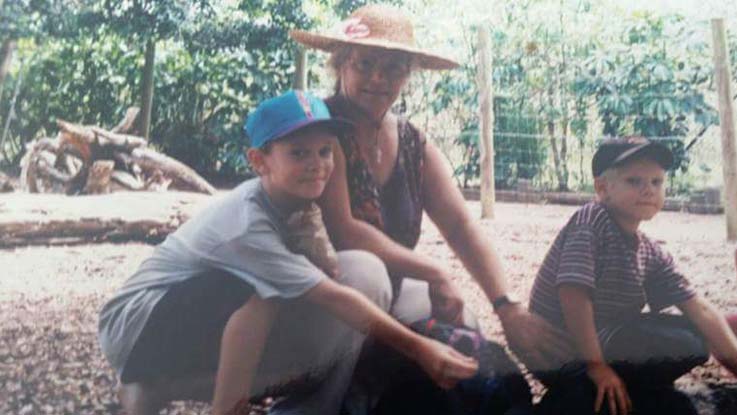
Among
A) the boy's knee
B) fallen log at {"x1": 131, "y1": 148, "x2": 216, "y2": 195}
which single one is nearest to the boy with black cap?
the boy's knee

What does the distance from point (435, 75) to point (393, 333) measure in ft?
2.12

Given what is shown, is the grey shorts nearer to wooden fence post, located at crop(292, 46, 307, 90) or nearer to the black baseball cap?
wooden fence post, located at crop(292, 46, 307, 90)

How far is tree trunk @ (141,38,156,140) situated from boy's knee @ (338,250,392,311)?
569mm

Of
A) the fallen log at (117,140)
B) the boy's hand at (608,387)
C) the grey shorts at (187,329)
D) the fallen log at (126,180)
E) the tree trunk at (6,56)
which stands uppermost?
the tree trunk at (6,56)

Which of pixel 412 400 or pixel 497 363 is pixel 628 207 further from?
pixel 412 400

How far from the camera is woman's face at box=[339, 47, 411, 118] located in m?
2.42

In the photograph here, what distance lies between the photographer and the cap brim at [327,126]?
7.78 feet

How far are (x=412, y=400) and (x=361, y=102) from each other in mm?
767

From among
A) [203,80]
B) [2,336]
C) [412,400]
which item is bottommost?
[412,400]

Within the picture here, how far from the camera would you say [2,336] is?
2.44m

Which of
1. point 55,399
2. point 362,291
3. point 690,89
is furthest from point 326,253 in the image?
point 690,89

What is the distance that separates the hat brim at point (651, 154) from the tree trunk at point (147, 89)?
3.93 feet

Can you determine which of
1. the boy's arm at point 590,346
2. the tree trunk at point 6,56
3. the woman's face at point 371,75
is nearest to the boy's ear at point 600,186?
the boy's arm at point 590,346

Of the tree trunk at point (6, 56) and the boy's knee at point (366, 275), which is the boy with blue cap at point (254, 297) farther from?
the tree trunk at point (6, 56)
